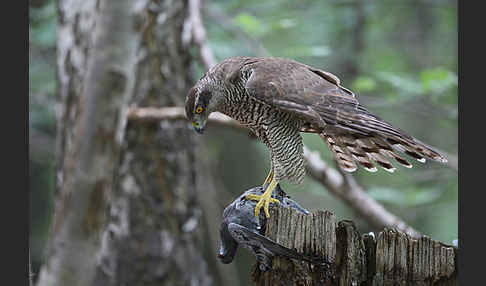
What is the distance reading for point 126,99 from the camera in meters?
2.90

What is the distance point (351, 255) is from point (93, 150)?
5.47ft

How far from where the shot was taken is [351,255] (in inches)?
69.4

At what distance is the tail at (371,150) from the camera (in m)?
2.17

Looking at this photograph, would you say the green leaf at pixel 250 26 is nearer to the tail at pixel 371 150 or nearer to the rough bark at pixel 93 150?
the rough bark at pixel 93 150

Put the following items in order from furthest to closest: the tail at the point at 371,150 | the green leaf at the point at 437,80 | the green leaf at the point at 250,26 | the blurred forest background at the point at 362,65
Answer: the blurred forest background at the point at 362,65, the green leaf at the point at 250,26, the green leaf at the point at 437,80, the tail at the point at 371,150

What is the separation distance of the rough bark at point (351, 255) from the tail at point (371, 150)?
0.52 m

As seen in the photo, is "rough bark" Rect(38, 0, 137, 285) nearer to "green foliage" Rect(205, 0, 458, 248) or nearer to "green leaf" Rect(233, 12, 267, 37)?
"green leaf" Rect(233, 12, 267, 37)

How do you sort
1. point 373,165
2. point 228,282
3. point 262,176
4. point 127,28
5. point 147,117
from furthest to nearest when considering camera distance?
1. point 262,176
2. point 228,282
3. point 147,117
4. point 127,28
5. point 373,165

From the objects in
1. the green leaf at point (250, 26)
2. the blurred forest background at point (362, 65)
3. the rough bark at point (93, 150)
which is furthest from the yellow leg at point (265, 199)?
the blurred forest background at point (362, 65)

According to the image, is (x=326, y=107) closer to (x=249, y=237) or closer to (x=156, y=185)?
(x=249, y=237)

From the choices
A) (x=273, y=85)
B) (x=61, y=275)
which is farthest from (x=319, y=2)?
(x=61, y=275)

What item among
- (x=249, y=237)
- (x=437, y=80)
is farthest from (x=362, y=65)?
(x=249, y=237)

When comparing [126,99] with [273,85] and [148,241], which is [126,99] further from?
[148,241]

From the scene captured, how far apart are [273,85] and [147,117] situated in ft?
6.77
